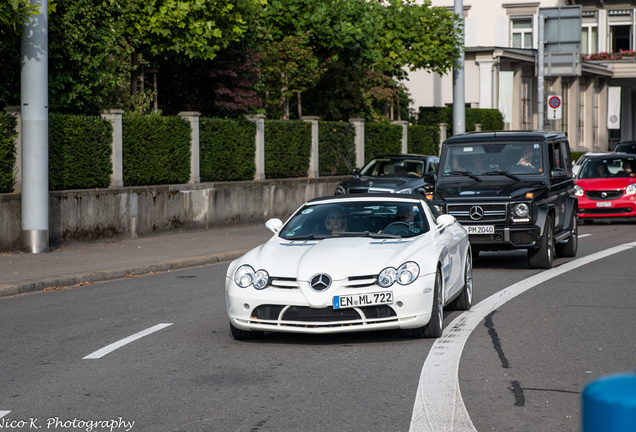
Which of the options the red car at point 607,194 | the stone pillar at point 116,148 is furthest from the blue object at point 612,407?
the red car at point 607,194

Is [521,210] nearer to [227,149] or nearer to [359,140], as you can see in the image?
[227,149]

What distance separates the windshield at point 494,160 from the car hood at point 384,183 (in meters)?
8.17

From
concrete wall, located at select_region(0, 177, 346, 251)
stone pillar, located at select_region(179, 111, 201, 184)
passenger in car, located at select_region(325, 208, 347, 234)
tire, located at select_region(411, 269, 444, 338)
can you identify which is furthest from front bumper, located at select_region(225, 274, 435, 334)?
stone pillar, located at select_region(179, 111, 201, 184)

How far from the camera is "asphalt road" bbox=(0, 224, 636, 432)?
5.91m

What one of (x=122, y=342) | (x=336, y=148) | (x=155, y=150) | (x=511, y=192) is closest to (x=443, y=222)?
(x=122, y=342)

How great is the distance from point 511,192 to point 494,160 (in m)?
1.04

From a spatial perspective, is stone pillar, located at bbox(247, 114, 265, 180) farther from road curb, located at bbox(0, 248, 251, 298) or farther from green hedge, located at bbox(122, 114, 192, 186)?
road curb, located at bbox(0, 248, 251, 298)

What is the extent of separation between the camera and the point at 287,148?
27.5 meters

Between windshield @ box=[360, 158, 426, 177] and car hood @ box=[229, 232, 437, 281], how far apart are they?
16373 millimetres

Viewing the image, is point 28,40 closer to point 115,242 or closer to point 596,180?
point 115,242

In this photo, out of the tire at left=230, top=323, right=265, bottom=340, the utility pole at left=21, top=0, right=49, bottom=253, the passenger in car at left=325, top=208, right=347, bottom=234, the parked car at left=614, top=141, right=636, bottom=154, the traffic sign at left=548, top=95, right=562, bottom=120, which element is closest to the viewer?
the tire at left=230, top=323, right=265, bottom=340

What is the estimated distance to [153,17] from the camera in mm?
22953

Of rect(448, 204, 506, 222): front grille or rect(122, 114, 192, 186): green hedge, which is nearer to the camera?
rect(448, 204, 506, 222): front grille

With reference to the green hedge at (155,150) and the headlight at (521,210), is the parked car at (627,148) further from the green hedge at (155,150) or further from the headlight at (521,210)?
the headlight at (521,210)
